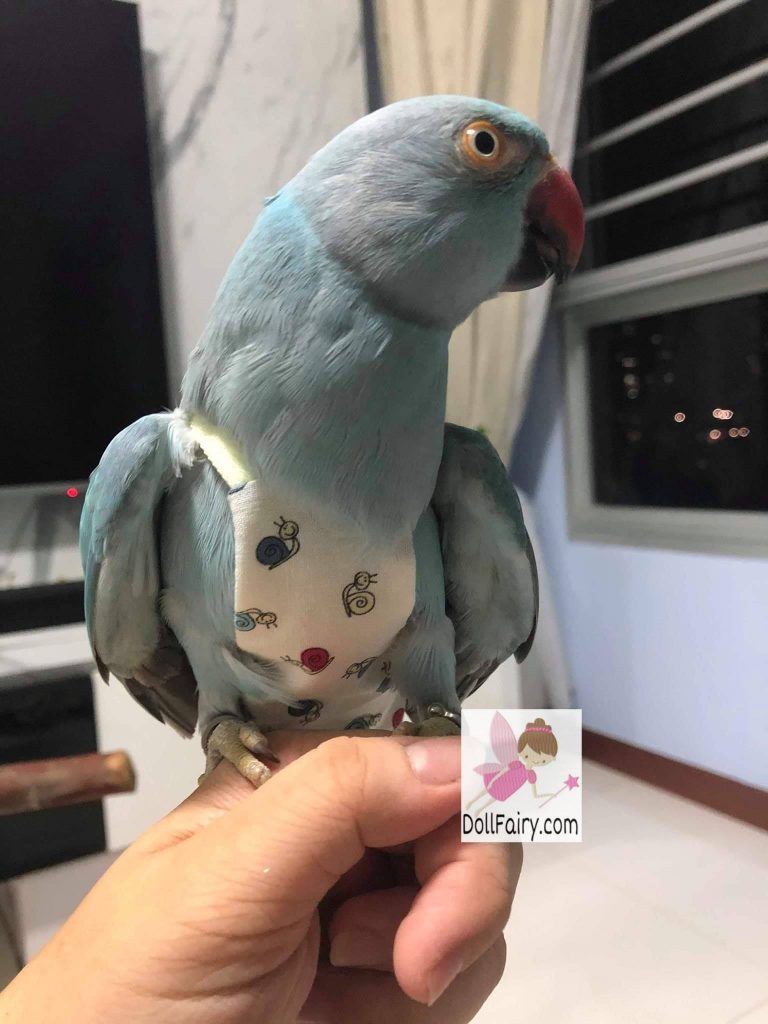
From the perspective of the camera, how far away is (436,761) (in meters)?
0.45

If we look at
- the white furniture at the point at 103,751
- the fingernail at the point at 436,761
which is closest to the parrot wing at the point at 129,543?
the fingernail at the point at 436,761

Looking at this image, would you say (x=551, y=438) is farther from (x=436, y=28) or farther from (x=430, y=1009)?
(x=430, y=1009)

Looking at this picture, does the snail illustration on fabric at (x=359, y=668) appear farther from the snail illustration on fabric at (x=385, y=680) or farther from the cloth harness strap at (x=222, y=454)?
the cloth harness strap at (x=222, y=454)

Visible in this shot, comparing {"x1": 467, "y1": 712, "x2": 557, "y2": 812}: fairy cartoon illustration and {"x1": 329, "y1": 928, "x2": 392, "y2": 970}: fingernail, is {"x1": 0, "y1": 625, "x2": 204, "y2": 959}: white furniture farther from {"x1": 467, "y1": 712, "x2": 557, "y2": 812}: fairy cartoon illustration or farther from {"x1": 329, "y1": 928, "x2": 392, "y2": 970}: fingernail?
{"x1": 467, "y1": 712, "x2": 557, "y2": 812}: fairy cartoon illustration

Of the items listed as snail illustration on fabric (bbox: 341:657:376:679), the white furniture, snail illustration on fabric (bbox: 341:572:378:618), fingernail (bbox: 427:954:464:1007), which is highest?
snail illustration on fabric (bbox: 341:572:378:618)

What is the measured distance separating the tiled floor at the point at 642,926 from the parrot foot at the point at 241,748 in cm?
76

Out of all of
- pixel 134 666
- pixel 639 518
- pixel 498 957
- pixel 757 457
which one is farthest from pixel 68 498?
pixel 757 457

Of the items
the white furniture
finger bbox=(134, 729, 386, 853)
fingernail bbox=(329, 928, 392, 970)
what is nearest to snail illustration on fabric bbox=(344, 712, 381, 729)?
finger bbox=(134, 729, 386, 853)

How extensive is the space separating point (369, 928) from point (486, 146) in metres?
0.56

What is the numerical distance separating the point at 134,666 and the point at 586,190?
1765 mm

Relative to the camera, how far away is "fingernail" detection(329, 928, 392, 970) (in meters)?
0.53

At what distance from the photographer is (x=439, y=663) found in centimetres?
60

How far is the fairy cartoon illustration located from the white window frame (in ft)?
4.35

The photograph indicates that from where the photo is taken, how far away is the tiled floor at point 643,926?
3.55 ft
